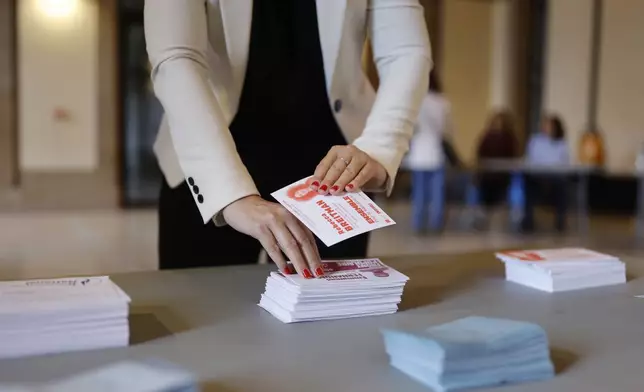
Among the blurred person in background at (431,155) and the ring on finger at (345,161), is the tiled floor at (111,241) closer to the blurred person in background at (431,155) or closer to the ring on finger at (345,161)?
the blurred person in background at (431,155)

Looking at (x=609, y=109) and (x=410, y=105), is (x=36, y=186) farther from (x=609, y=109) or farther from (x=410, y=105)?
(x=410, y=105)

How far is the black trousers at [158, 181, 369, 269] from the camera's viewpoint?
153 cm

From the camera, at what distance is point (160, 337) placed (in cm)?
92

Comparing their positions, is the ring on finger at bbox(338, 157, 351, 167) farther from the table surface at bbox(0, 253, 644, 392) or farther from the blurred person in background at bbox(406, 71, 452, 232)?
the blurred person in background at bbox(406, 71, 452, 232)

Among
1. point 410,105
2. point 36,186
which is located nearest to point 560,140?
point 36,186

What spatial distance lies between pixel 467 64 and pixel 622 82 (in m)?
2.14

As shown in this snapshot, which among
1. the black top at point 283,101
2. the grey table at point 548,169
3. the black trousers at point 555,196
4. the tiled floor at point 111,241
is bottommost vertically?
the tiled floor at point 111,241

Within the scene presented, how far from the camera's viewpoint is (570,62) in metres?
9.14

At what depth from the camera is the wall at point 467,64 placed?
988cm

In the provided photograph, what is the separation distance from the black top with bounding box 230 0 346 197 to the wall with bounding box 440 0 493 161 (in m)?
8.62

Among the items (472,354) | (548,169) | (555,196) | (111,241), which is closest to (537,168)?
(548,169)

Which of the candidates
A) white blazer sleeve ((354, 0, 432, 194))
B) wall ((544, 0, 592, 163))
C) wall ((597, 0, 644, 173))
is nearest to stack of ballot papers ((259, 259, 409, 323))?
white blazer sleeve ((354, 0, 432, 194))

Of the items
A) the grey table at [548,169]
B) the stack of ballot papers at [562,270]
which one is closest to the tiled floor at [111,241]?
the grey table at [548,169]

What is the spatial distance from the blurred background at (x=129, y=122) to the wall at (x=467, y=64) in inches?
20.1
